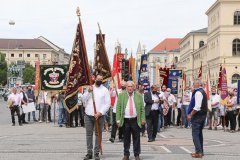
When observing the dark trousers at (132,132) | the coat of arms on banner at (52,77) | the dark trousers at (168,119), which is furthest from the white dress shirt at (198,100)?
the coat of arms on banner at (52,77)

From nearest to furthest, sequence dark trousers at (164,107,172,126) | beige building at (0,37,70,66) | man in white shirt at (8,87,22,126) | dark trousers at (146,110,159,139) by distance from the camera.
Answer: dark trousers at (146,110,159,139) → dark trousers at (164,107,172,126) → man in white shirt at (8,87,22,126) → beige building at (0,37,70,66)

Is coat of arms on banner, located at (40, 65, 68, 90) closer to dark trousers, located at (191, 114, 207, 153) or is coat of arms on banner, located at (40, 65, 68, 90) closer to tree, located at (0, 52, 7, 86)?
dark trousers, located at (191, 114, 207, 153)

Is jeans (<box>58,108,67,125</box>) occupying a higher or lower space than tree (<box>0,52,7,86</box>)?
lower

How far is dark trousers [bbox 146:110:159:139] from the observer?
681 inches

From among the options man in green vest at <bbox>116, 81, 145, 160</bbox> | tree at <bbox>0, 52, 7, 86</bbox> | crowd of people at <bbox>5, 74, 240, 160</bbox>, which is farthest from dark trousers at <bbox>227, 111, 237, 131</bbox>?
tree at <bbox>0, 52, 7, 86</bbox>

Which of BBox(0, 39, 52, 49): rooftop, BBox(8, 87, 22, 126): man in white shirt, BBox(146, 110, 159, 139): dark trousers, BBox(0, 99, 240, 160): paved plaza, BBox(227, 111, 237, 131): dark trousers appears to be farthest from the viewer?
BBox(0, 39, 52, 49): rooftop

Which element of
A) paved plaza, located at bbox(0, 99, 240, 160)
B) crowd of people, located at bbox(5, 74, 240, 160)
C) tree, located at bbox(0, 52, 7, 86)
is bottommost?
paved plaza, located at bbox(0, 99, 240, 160)

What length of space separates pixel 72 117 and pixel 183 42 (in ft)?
421

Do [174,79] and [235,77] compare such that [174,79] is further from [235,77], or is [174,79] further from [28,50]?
Answer: [28,50]

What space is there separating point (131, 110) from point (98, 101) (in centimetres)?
75

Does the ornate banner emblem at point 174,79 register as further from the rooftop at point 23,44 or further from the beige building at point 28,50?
the rooftop at point 23,44

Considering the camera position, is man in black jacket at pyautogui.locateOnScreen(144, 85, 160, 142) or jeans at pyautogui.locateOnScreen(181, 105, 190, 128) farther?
jeans at pyautogui.locateOnScreen(181, 105, 190, 128)

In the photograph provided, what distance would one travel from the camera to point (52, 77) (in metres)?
26.9

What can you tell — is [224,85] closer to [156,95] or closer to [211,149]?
[156,95]
